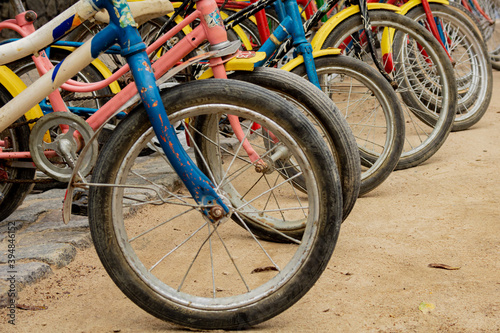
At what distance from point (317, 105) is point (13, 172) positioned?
174 cm

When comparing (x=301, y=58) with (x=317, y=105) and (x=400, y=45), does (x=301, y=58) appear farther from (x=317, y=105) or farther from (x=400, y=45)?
(x=400, y=45)

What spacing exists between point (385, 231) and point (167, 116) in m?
1.50

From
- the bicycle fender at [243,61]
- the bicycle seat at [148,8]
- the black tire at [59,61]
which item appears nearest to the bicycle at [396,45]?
the bicycle fender at [243,61]

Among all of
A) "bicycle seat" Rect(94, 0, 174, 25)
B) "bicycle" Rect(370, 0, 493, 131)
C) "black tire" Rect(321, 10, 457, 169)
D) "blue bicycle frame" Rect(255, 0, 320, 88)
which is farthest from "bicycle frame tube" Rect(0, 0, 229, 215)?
"bicycle" Rect(370, 0, 493, 131)

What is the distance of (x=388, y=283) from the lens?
2467mm

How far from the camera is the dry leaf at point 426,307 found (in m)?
2.21

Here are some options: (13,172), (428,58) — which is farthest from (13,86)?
(428,58)

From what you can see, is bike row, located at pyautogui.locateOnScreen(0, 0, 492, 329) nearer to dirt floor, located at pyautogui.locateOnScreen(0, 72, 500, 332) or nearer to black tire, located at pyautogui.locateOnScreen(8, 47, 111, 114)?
black tire, located at pyautogui.locateOnScreen(8, 47, 111, 114)

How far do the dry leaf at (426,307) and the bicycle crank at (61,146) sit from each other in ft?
4.76

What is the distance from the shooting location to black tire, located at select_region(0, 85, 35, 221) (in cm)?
323

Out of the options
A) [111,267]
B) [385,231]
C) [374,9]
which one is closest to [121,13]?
[111,267]

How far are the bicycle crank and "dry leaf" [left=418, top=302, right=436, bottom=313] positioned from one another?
1450 mm

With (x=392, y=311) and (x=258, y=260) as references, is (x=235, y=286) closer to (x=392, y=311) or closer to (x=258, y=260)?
(x=258, y=260)

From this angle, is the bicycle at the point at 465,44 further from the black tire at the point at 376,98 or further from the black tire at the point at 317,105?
the black tire at the point at 317,105
